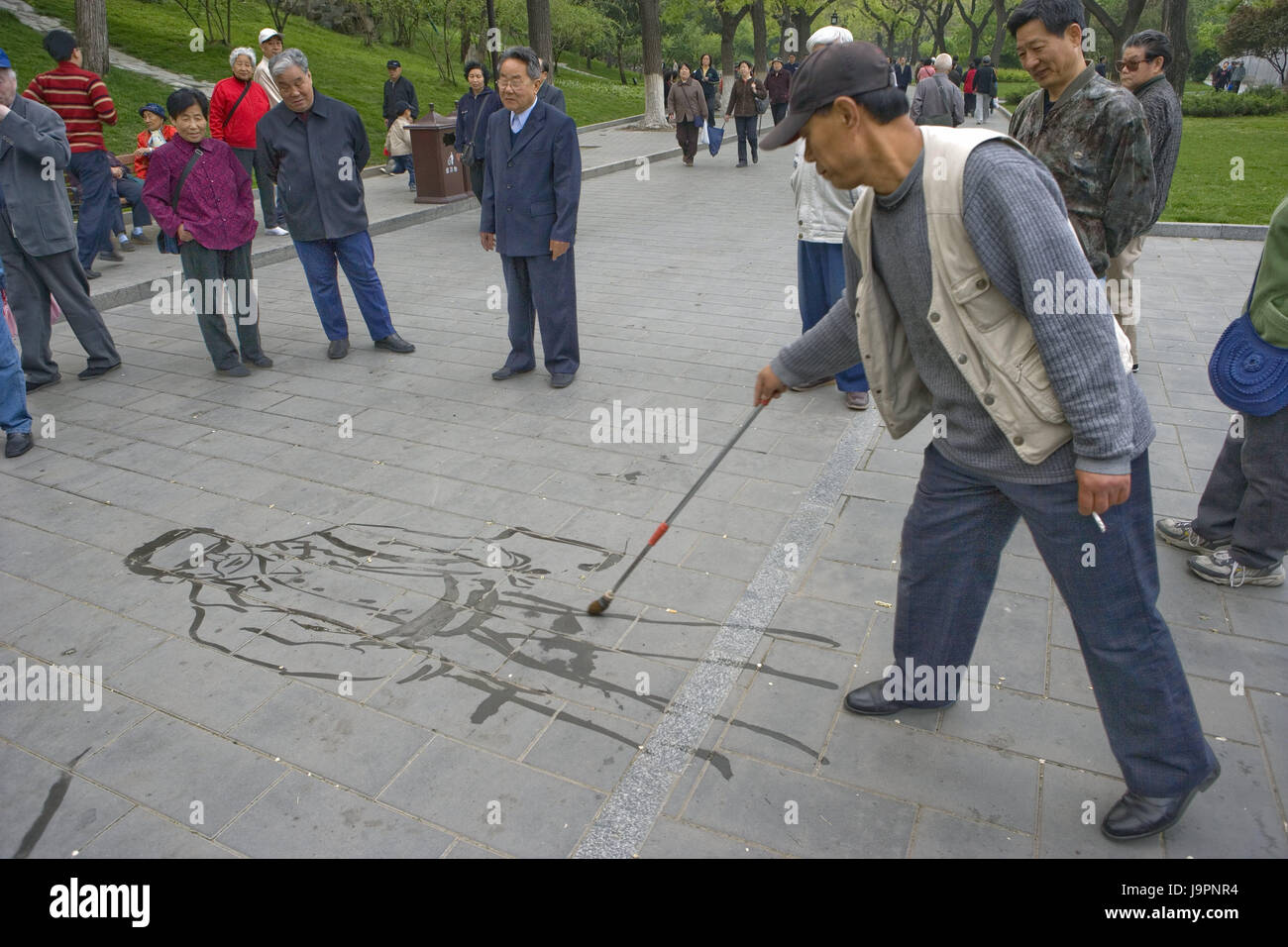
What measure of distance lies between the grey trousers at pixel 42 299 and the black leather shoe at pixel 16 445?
124 centimetres

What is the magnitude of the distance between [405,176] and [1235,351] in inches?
568

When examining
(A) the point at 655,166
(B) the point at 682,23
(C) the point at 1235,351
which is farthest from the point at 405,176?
(B) the point at 682,23

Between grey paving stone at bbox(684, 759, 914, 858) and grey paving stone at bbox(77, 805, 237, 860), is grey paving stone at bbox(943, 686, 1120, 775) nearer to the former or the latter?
grey paving stone at bbox(684, 759, 914, 858)

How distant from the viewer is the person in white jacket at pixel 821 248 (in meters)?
5.41

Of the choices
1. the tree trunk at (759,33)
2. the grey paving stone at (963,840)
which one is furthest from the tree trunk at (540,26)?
the tree trunk at (759,33)

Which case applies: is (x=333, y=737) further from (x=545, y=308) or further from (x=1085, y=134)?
(x=1085, y=134)

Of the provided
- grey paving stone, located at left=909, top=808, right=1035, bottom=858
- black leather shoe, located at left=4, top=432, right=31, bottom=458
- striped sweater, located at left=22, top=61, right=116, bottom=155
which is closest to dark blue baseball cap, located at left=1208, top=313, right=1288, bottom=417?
grey paving stone, located at left=909, top=808, right=1035, bottom=858

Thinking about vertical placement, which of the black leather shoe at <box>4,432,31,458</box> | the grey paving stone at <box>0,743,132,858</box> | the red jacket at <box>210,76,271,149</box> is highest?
the red jacket at <box>210,76,271,149</box>

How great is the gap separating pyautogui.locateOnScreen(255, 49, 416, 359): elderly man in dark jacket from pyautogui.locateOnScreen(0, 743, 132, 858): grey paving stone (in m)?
4.36

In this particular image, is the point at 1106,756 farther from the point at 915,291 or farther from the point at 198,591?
the point at 198,591

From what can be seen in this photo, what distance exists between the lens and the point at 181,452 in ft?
17.3

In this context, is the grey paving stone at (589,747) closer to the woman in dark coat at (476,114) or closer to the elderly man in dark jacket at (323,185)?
the elderly man in dark jacket at (323,185)

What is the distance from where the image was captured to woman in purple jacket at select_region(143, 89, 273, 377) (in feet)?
20.0

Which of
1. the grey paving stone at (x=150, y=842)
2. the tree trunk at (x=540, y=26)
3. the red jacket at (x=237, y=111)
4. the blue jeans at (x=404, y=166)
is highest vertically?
the tree trunk at (x=540, y=26)
